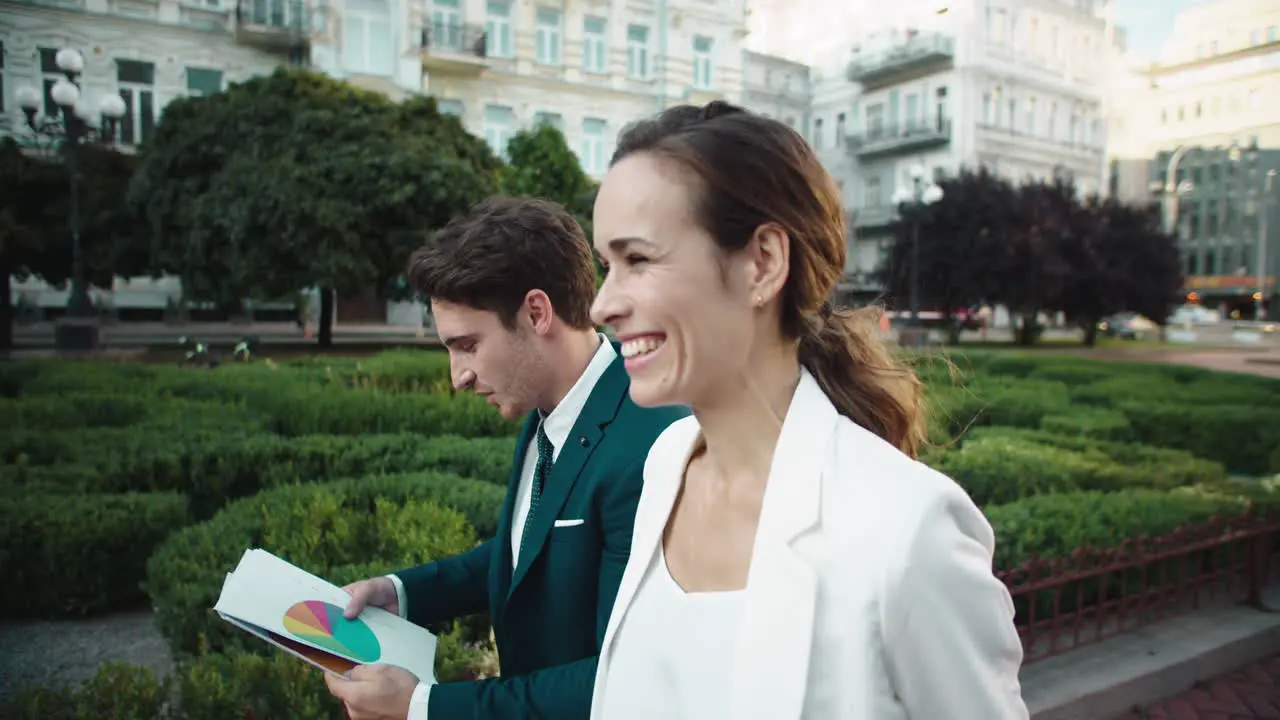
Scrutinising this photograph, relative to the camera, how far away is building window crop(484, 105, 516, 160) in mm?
25844

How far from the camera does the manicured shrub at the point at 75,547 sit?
373 centimetres

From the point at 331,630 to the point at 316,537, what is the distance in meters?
1.77

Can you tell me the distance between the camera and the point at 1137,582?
417 centimetres

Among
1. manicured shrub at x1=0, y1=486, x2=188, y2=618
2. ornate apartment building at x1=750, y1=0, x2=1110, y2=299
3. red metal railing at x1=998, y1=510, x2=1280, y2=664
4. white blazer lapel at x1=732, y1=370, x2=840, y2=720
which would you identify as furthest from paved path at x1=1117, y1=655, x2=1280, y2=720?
ornate apartment building at x1=750, y1=0, x2=1110, y2=299

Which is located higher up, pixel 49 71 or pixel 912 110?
pixel 912 110

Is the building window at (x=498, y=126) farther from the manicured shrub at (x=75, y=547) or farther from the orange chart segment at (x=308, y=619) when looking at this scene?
the orange chart segment at (x=308, y=619)

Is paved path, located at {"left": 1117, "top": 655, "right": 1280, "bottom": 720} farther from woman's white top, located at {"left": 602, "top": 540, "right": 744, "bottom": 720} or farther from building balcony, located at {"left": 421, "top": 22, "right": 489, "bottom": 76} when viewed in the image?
building balcony, located at {"left": 421, "top": 22, "right": 489, "bottom": 76}

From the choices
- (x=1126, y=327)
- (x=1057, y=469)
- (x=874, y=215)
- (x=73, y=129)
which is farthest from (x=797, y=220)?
(x=1126, y=327)

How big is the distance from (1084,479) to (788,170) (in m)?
5.33

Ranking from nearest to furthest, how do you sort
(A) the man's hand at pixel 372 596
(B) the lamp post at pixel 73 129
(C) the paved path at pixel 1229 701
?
(A) the man's hand at pixel 372 596 < (C) the paved path at pixel 1229 701 < (B) the lamp post at pixel 73 129

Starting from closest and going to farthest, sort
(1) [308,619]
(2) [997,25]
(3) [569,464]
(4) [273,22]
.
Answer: (1) [308,619] → (3) [569,464] → (4) [273,22] → (2) [997,25]

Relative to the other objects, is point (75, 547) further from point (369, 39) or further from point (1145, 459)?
point (369, 39)

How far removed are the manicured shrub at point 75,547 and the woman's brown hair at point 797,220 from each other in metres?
3.76

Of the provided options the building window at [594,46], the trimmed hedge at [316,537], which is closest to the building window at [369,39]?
the building window at [594,46]
